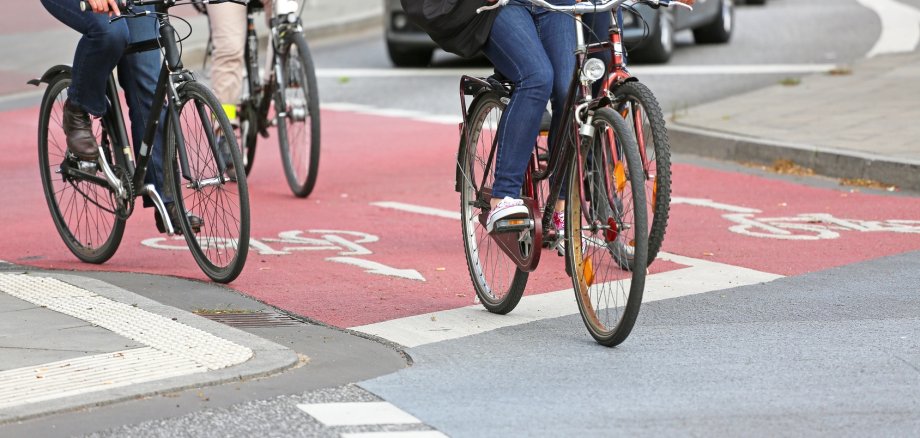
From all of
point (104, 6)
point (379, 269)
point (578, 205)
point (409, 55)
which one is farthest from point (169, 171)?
point (409, 55)

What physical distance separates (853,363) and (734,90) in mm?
9537

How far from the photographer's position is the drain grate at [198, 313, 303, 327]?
233 inches

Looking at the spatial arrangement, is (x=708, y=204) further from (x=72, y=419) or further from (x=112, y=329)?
(x=72, y=419)

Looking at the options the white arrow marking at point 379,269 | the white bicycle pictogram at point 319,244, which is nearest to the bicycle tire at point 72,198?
the white bicycle pictogram at point 319,244

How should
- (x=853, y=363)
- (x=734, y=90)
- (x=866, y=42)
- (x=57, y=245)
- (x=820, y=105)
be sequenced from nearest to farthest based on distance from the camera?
(x=853, y=363) < (x=57, y=245) < (x=820, y=105) < (x=734, y=90) < (x=866, y=42)

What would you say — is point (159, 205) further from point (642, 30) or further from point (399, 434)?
point (642, 30)

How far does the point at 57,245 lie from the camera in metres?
8.09

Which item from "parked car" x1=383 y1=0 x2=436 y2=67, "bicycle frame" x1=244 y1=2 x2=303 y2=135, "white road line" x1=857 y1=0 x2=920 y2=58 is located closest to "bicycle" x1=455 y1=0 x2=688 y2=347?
"bicycle frame" x1=244 y1=2 x2=303 y2=135

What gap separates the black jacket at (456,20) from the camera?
5.80 m

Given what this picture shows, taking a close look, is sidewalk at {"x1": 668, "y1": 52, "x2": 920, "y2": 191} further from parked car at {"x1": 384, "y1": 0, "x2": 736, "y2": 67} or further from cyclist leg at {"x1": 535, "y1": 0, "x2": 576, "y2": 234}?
cyclist leg at {"x1": 535, "y1": 0, "x2": 576, "y2": 234}

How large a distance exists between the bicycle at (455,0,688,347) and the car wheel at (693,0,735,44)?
1292 cm

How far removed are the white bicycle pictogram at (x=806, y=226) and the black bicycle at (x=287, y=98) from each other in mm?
2499

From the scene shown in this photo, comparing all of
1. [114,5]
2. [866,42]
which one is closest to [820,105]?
[866,42]

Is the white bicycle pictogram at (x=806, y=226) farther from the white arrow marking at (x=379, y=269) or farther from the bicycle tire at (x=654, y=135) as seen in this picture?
the bicycle tire at (x=654, y=135)
